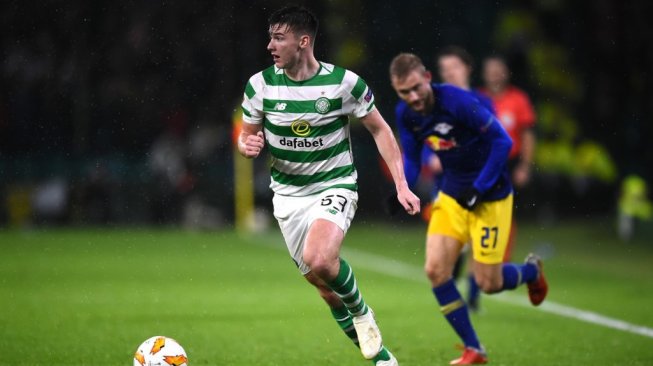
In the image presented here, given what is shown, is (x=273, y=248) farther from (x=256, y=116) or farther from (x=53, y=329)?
(x=256, y=116)

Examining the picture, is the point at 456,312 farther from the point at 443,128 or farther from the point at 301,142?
the point at 301,142

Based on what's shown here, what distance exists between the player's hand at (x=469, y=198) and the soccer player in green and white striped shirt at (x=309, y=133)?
1163mm

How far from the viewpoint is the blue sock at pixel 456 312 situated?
871cm

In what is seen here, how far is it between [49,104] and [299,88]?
19.7 metres

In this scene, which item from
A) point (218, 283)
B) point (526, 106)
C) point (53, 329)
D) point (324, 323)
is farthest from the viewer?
point (218, 283)

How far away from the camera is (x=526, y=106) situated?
12.4m

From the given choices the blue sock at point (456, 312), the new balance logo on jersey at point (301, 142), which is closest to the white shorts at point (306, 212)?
the new balance logo on jersey at point (301, 142)

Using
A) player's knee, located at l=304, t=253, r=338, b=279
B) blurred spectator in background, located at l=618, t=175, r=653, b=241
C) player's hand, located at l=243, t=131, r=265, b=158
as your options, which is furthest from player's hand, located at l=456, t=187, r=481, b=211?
blurred spectator in background, located at l=618, t=175, r=653, b=241

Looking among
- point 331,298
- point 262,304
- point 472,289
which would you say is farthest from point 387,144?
point 262,304

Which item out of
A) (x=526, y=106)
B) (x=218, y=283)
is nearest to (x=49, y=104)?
(x=218, y=283)

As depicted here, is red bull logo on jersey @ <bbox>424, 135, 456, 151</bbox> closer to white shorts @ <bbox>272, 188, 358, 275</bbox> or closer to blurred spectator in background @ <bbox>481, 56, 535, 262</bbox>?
white shorts @ <bbox>272, 188, 358, 275</bbox>

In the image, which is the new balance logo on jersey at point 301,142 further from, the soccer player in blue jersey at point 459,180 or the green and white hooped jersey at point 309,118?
the soccer player in blue jersey at point 459,180

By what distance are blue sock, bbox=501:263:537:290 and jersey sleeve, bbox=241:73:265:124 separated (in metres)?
2.57

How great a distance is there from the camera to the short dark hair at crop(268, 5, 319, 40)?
306 inches
